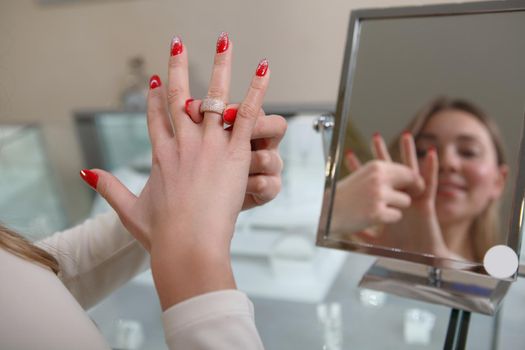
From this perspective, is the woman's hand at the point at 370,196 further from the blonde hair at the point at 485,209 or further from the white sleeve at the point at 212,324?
the white sleeve at the point at 212,324

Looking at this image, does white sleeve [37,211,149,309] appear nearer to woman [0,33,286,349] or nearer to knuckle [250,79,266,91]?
woman [0,33,286,349]

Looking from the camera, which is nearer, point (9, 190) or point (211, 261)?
point (211, 261)

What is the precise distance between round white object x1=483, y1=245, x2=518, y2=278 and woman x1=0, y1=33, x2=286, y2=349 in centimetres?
30

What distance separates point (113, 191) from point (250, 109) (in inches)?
6.5

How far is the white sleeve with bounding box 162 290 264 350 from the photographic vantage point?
0.41m

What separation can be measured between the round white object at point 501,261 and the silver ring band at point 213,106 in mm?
372

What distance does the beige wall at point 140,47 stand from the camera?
4.00 feet

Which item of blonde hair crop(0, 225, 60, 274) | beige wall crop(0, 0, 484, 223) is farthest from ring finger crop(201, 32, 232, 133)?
beige wall crop(0, 0, 484, 223)

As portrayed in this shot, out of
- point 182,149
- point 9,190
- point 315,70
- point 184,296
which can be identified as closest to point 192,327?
point 184,296

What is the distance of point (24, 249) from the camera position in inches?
20.1

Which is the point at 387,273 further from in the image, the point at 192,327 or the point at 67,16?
the point at 67,16

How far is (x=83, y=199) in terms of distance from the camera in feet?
3.99

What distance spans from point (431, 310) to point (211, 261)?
419 mm

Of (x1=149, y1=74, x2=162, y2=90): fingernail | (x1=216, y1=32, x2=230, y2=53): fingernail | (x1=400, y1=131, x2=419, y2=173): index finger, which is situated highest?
(x1=216, y1=32, x2=230, y2=53): fingernail
